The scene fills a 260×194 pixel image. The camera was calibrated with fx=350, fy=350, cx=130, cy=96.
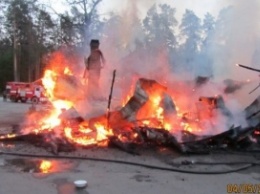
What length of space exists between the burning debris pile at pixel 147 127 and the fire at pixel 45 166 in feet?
2.45

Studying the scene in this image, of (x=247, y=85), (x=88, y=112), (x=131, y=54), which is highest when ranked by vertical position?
(x=131, y=54)

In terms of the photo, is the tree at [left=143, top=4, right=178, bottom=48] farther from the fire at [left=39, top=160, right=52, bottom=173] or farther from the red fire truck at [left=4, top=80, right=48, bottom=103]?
the red fire truck at [left=4, top=80, right=48, bottom=103]

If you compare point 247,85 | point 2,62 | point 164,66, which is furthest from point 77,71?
point 2,62

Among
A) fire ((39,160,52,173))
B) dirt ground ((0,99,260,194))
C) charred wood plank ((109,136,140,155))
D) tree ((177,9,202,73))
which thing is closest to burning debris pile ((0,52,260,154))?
charred wood plank ((109,136,140,155))

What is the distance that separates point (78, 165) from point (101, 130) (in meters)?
2.03

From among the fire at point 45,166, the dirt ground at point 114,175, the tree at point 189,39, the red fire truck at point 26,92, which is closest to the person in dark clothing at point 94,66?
the tree at point 189,39

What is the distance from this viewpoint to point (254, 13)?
36.4 feet

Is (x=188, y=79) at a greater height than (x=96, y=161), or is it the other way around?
(x=188, y=79)

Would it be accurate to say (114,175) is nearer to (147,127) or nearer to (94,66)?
(147,127)

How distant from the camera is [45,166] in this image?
21.0ft

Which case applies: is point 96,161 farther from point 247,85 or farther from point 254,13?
point 254,13

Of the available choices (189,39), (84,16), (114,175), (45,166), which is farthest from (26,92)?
(114,175)

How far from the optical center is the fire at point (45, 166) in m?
6.14

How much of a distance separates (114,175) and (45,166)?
1.35 meters
